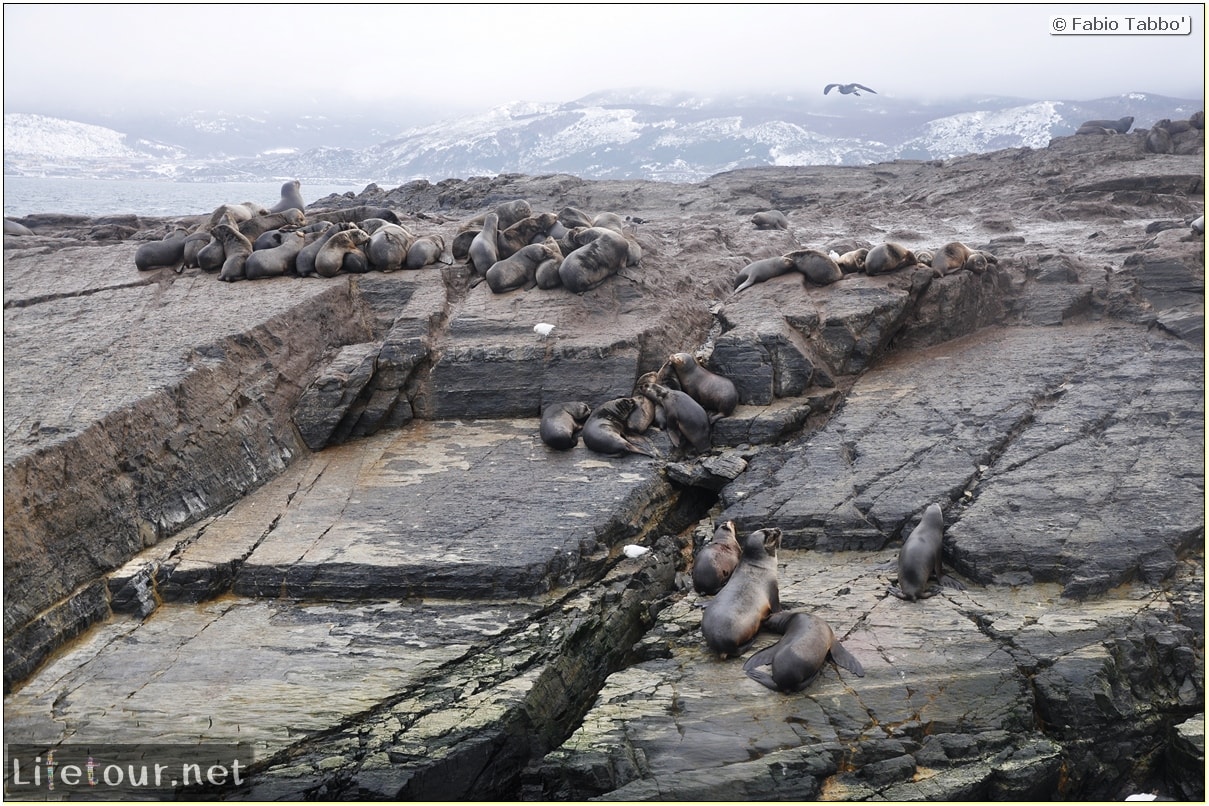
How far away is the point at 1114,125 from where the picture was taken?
79.2ft

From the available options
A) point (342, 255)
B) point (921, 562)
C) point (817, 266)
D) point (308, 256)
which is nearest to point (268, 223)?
point (308, 256)

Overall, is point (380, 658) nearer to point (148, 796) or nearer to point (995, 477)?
point (148, 796)

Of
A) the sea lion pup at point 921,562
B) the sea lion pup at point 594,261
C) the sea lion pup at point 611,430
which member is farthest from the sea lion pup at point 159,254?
the sea lion pup at point 921,562

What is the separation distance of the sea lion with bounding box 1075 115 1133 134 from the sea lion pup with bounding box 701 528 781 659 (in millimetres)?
20643

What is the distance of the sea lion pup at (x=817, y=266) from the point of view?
11680mm

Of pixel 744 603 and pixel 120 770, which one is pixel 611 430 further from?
pixel 120 770

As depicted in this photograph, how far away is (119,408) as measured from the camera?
8328 millimetres

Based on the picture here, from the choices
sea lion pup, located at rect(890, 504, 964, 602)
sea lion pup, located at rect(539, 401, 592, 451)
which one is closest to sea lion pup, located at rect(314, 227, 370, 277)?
sea lion pup, located at rect(539, 401, 592, 451)

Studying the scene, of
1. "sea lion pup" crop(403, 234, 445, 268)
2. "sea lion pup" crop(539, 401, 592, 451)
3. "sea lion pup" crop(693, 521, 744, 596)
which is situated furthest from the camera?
"sea lion pup" crop(403, 234, 445, 268)

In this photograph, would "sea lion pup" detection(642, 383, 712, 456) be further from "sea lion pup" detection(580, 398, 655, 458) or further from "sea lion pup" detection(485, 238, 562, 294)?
"sea lion pup" detection(485, 238, 562, 294)

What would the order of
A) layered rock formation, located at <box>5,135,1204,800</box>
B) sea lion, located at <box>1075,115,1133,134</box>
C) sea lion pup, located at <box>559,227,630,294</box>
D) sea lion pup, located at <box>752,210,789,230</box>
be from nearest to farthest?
layered rock formation, located at <box>5,135,1204,800</box> → sea lion pup, located at <box>559,227,630,294</box> → sea lion pup, located at <box>752,210,789,230</box> → sea lion, located at <box>1075,115,1133,134</box>

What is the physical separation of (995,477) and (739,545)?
226cm

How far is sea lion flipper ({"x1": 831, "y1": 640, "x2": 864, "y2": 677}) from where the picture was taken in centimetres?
611

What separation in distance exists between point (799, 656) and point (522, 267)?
7.19m
